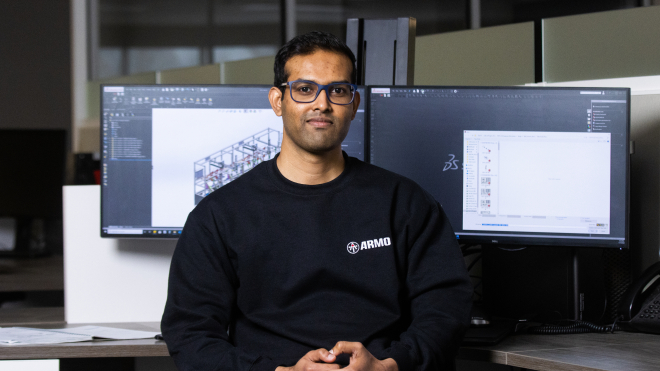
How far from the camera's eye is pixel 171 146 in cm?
147

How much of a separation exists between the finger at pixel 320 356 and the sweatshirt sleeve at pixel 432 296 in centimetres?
10

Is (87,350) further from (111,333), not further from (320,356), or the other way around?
(320,356)

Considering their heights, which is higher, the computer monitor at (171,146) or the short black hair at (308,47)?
the short black hair at (308,47)

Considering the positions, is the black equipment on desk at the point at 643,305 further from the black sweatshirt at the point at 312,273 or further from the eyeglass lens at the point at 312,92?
the eyeglass lens at the point at 312,92

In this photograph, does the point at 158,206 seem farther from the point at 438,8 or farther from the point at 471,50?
the point at 438,8

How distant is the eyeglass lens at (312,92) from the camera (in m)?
1.18

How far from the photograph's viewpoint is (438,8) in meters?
5.16

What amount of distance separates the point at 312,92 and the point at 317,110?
0.12 feet

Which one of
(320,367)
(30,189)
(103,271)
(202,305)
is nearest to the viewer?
(320,367)

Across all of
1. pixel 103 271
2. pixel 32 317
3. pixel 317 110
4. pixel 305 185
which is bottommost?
pixel 32 317

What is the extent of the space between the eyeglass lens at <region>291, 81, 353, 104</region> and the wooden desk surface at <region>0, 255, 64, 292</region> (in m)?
1.26

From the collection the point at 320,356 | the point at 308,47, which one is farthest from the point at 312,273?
the point at 308,47

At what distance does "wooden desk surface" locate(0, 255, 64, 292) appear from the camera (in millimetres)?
2008

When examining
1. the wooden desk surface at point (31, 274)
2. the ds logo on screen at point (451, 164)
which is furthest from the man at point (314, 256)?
the wooden desk surface at point (31, 274)
